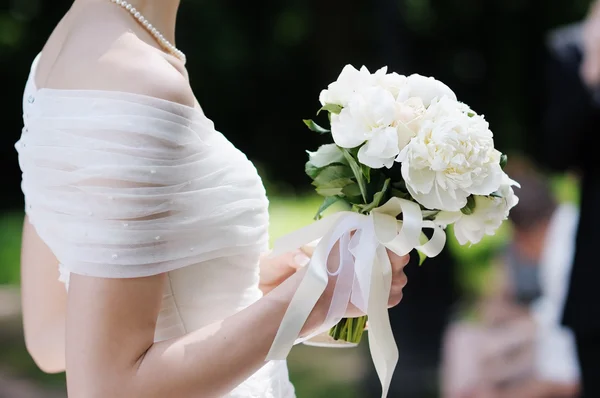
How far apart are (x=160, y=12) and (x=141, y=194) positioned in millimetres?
435

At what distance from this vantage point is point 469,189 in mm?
1557

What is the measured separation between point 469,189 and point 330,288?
32 cm

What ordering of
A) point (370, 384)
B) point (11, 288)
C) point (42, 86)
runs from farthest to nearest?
point (11, 288), point (370, 384), point (42, 86)

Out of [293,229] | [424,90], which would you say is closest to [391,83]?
[424,90]

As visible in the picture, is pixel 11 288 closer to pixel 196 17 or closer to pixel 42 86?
pixel 196 17

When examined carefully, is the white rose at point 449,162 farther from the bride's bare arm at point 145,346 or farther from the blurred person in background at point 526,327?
the blurred person in background at point 526,327

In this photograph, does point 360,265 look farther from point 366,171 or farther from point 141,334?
point 141,334

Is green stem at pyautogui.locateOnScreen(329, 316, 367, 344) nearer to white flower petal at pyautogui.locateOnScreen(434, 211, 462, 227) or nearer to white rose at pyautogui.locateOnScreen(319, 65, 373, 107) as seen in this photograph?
white flower petal at pyautogui.locateOnScreen(434, 211, 462, 227)

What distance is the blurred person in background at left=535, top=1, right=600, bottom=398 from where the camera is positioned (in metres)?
3.33

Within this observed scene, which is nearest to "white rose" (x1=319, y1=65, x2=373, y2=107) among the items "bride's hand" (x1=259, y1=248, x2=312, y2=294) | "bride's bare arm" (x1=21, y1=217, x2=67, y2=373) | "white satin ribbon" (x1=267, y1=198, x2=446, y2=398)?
"white satin ribbon" (x1=267, y1=198, x2=446, y2=398)

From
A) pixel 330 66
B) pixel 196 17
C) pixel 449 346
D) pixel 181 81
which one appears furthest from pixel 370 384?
pixel 196 17

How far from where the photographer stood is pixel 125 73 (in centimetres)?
154

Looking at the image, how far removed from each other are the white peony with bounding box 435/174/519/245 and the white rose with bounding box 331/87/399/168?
0.55 feet

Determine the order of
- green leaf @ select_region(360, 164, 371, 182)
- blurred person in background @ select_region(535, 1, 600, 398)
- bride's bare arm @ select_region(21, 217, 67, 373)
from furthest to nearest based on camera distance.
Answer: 1. blurred person in background @ select_region(535, 1, 600, 398)
2. bride's bare arm @ select_region(21, 217, 67, 373)
3. green leaf @ select_region(360, 164, 371, 182)
